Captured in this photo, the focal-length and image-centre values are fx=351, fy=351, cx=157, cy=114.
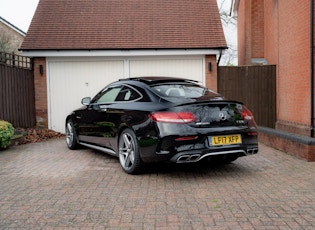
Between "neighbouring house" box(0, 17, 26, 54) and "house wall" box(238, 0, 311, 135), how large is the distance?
21001 mm

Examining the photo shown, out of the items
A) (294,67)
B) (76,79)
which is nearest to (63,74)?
(76,79)

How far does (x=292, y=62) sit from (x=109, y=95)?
4.91 metres

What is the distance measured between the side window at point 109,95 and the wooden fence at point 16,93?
390cm

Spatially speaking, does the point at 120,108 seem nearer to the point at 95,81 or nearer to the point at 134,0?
the point at 95,81

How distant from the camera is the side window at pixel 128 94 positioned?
227 inches

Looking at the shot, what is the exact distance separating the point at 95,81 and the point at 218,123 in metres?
7.23

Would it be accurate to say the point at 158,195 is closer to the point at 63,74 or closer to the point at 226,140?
the point at 226,140

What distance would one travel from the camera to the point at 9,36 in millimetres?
27328

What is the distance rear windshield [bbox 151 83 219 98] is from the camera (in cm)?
541

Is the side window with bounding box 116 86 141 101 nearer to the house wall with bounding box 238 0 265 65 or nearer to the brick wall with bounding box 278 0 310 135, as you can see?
the brick wall with bounding box 278 0 310 135

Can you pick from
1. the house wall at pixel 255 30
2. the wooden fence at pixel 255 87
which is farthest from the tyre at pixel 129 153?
the house wall at pixel 255 30

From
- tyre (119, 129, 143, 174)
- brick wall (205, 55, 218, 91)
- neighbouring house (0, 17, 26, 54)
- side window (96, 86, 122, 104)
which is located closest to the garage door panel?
brick wall (205, 55, 218, 91)

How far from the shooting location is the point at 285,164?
619cm

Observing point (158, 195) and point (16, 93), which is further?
point (16, 93)
